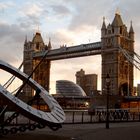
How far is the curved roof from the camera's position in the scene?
12579cm

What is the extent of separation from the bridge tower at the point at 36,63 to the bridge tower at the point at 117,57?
21.3 m

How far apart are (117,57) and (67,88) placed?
4816 centimetres

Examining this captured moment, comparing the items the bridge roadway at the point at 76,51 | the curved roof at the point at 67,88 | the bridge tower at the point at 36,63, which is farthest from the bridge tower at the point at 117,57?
the curved roof at the point at 67,88

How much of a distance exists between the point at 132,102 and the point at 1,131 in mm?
56890

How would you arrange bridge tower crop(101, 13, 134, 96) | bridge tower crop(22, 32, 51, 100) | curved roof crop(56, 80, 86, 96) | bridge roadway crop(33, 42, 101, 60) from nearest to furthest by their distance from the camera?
bridge tower crop(101, 13, 134, 96), bridge roadway crop(33, 42, 101, 60), bridge tower crop(22, 32, 51, 100), curved roof crop(56, 80, 86, 96)

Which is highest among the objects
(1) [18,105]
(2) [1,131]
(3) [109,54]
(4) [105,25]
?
(4) [105,25]

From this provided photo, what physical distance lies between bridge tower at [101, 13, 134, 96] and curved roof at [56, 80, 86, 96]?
128 ft

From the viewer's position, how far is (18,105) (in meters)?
14.6

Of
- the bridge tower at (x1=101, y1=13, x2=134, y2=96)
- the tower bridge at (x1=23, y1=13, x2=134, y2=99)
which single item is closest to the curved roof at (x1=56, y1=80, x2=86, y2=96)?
the tower bridge at (x1=23, y1=13, x2=134, y2=99)

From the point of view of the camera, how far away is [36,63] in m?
110

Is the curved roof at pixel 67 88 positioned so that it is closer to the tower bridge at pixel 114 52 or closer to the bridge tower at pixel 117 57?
the tower bridge at pixel 114 52

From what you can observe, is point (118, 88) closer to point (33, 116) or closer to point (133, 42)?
point (133, 42)

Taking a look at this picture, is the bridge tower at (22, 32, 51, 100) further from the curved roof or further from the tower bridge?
the curved roof

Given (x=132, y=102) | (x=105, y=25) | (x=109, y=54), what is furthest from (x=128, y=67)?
(x=132, y=102)
